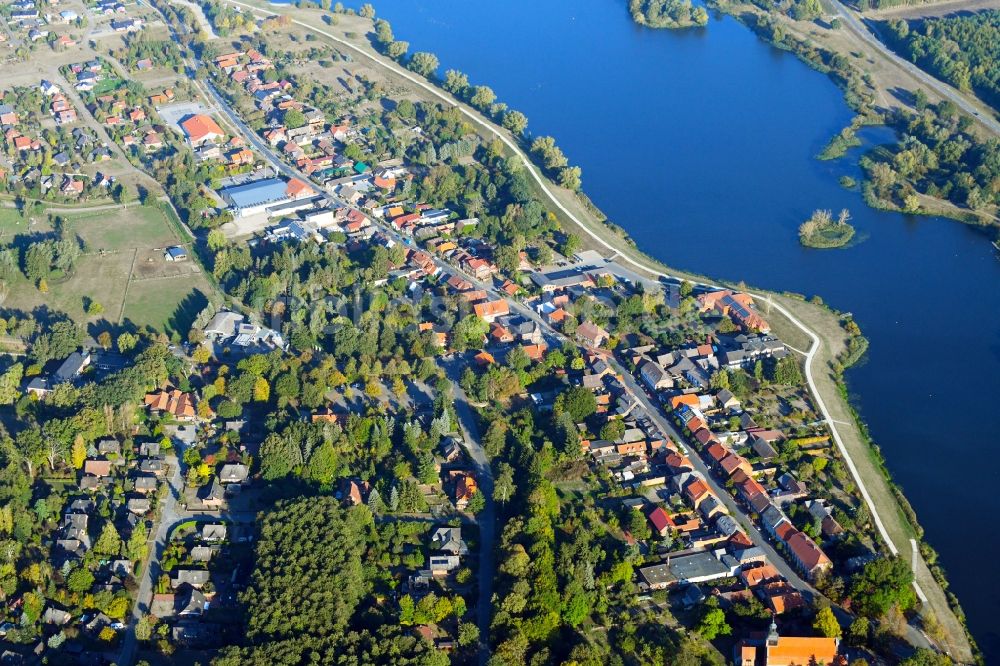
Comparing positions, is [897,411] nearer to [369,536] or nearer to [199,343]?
[369,536]

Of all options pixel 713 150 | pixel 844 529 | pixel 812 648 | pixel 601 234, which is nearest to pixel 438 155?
pixel 601 234

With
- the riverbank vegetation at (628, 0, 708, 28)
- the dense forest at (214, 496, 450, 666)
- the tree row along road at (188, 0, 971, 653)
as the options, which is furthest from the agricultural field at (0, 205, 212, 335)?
the riverbank vegetation at (628, 0, 708, 28)

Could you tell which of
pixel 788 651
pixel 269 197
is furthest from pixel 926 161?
pixel 788 651

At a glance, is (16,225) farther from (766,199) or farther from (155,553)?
(766,199)

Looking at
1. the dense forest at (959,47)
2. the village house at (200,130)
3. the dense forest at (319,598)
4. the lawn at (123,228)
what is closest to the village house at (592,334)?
the dense forest at (319,598)

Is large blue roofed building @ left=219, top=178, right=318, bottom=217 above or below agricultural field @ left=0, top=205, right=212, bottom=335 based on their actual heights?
above

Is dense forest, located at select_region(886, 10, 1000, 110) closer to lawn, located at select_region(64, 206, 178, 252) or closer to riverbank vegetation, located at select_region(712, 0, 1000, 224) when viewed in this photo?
riverbank vegetation, located at select_region(712, 0, 1000, 224)
